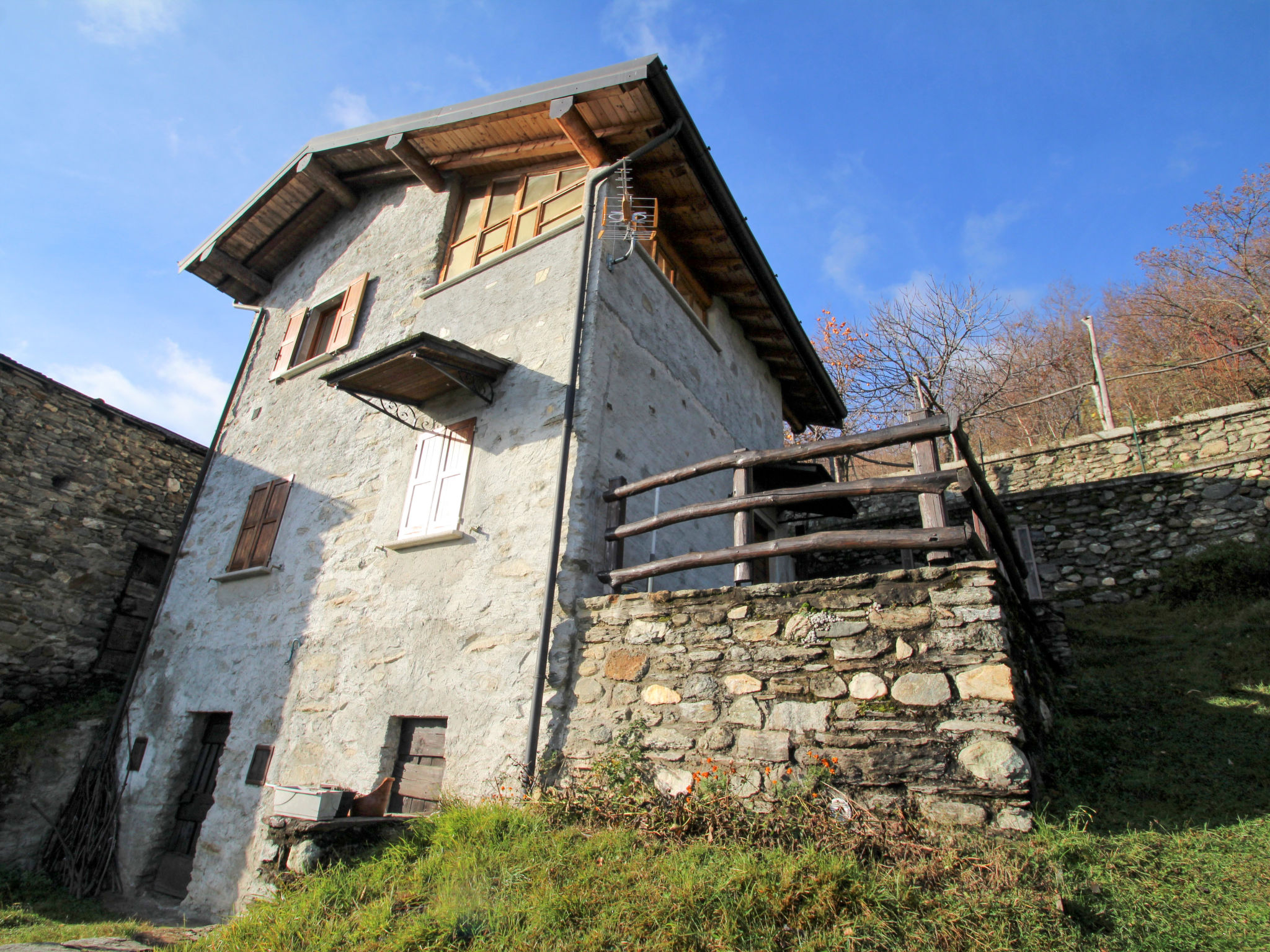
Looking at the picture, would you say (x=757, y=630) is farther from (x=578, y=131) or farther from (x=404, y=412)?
(x=578, y=131)

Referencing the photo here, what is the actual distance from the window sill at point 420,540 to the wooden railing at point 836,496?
1329 mm

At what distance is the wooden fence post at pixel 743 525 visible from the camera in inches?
172

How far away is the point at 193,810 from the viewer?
6504mm

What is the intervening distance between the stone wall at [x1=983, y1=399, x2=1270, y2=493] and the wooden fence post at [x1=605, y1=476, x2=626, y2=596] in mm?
8108

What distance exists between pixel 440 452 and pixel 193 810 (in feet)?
14.0

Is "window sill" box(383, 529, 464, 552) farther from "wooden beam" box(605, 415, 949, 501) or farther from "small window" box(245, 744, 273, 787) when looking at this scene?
"small window" box(245, 744, 273, 787)

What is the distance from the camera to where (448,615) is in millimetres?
5277

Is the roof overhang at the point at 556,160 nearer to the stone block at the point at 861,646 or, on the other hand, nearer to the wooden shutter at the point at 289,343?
the wooden shutter at the point at 289,343

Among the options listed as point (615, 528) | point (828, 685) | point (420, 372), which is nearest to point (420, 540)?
point (420, 372)

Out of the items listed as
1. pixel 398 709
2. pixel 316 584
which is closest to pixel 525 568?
pixel 398 709

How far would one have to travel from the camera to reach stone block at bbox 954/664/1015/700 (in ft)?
10.6

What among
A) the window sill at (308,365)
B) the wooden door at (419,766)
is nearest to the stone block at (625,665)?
the wooden door at (419,766)

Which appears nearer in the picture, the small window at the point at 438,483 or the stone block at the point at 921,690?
the stone block at the point at 921,690

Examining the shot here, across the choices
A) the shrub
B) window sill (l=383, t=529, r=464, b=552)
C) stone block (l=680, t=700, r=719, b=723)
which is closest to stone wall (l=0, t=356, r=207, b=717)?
window sill (l=383, t=529, r=464, b=552)
